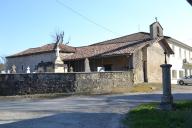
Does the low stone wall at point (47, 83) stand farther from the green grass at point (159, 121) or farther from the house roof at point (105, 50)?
the green grass at point (159, 121)

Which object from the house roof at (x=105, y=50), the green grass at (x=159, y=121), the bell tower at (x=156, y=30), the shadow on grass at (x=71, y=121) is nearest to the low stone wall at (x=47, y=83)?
the house roof at (x=105, y=50)

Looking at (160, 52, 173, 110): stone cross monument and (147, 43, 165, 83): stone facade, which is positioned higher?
(147, 43, 165, 83): stone facade

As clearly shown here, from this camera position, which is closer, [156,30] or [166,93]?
[166,93]

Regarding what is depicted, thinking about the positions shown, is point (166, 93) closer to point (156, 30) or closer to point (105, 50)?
point (105, 50)

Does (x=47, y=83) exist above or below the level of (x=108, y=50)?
below

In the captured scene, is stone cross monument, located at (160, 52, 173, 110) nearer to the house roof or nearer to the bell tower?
the house roof

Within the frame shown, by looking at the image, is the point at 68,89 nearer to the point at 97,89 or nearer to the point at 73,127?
the point at 97,89

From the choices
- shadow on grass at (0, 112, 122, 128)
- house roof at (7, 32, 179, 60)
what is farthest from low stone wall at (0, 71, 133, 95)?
shadow on grass at (0, 112, 122, 128)

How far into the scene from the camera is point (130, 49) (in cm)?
4462

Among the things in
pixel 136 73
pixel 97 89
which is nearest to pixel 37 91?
pixel 97 89

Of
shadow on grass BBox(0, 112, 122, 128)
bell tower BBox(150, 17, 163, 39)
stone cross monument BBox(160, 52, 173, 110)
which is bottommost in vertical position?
shadow on grass BBox(0, 112, 122, 128)

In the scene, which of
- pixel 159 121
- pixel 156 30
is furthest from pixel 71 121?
pixel 156 30

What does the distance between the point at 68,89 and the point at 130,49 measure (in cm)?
1410

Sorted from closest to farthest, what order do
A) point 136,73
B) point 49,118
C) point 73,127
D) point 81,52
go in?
point 73,127 → point 49,118 → point 136,73 → point 81,52
